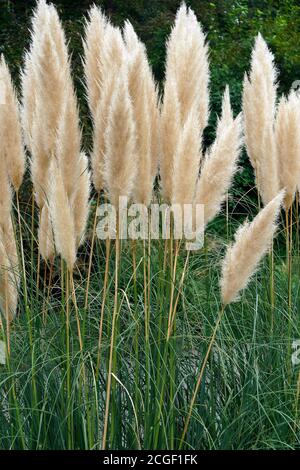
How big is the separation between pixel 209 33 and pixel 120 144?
961 centimetres

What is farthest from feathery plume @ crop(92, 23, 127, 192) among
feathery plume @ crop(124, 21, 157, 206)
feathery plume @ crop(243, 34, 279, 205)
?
feathery plume @ crop(243, 34, 279, 205)

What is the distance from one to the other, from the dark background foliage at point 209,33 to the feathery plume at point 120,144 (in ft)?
23.6

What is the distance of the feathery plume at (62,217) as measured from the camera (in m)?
3.04

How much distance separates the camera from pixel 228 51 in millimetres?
11805

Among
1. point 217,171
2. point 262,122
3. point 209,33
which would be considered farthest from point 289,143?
point 209,33

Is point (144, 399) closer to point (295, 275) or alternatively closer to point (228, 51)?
point (295, 275)

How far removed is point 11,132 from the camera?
361 centimetres

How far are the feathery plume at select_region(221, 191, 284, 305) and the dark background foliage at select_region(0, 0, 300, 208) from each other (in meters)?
7.31

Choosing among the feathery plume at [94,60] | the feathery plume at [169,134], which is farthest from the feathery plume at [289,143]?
the feathery plume at [94,60]

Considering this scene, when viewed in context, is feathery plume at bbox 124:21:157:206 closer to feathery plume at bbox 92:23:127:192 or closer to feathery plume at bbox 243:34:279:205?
feathery plume at bbox 92:23:127:192

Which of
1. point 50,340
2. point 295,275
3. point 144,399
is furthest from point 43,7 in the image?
point 295,275

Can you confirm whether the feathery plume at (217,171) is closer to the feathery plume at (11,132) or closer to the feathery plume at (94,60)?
the feathery plume at (94,60)

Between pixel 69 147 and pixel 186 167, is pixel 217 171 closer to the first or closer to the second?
pixel 186 167

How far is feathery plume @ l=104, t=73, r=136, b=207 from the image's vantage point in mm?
2969
